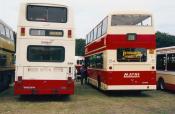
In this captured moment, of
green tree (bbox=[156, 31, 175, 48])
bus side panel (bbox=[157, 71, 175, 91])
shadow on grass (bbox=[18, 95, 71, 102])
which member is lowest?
shadow on grass (bbox=[18, 95, 71, 102])

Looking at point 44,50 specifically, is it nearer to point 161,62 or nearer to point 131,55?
point 131,55

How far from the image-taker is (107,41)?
20.7 m

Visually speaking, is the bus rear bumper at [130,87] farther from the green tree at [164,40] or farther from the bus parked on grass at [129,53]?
the green tree at [164,40]

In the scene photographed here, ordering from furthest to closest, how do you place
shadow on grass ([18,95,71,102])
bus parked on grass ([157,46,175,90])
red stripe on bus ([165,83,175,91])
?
bus parked on grass ([157,46,175,90])
red stripe on bus ([165,83,175,91])
shadow on grass ([18,95,71,102])

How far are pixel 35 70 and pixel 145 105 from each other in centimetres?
496

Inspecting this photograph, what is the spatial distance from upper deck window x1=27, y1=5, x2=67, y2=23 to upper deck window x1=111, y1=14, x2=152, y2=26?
11.4ft

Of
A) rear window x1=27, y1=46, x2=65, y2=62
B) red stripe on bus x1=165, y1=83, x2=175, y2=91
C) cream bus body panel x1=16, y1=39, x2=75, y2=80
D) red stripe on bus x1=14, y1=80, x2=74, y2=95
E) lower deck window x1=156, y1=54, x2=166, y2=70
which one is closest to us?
red stripe on bus x1=14, y1=80, x2=74, y2=95

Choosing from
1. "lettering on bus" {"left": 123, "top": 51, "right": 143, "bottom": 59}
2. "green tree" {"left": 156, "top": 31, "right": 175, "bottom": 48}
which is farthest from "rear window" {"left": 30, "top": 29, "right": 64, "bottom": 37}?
"green tree" {"left": 156, "top": 31, "right": 175, "bottom": 48}

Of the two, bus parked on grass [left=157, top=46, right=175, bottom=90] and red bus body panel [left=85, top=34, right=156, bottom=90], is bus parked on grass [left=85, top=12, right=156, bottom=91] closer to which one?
red bus body panel [left=85, top=34, right=156, bottom=90]

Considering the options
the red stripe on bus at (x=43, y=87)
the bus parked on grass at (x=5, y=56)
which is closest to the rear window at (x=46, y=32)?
the red stripe on bus at (x=43, y=87)

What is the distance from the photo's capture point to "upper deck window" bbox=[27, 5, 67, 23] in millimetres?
18125

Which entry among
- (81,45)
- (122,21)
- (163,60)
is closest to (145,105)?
(122,21)

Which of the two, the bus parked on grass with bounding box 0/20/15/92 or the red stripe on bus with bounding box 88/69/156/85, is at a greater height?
the bus parked on grass with bounding box 0/20/15/92

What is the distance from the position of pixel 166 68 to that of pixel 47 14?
8757 mm
